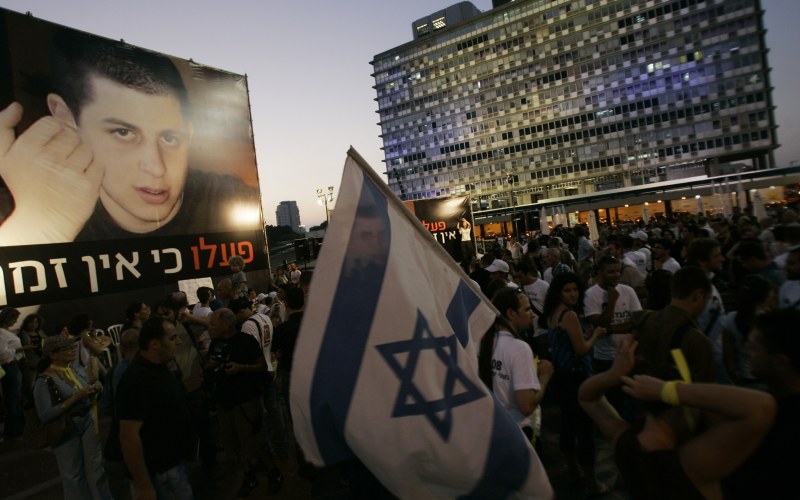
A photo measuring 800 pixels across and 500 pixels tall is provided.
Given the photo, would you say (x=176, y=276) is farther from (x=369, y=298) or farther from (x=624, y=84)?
(x=624, y=84)

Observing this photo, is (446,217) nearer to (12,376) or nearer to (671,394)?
(12,376)

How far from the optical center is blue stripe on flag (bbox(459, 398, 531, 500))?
6.05 ft

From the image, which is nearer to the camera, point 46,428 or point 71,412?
point 46,428

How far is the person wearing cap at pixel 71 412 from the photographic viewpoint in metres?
3.76

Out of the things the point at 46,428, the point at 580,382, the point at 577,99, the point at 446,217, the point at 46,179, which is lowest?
the point at 580,382

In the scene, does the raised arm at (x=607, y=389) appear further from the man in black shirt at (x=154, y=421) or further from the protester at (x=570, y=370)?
the man in black shirt at (x=154, y=421)

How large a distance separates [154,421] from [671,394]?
9.94 ft

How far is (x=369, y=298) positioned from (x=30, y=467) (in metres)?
6.52

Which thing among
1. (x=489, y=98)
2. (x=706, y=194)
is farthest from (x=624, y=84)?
(x=706, y=194)

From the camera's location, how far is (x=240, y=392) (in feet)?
14.9

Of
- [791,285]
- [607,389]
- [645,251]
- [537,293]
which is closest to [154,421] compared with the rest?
[607,389]

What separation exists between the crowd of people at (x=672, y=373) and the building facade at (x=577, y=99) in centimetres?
7298

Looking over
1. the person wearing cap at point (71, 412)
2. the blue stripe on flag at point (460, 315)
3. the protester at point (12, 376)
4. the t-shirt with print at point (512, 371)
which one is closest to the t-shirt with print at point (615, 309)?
the t-shirt with print at point (512, 371)

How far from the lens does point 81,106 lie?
A: 31.4ft
